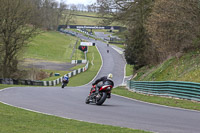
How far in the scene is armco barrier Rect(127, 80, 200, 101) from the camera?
17.6m

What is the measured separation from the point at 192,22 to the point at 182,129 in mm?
16878

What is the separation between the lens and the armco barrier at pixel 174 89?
57.9ft

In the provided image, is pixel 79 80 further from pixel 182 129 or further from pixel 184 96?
pixel 182 129

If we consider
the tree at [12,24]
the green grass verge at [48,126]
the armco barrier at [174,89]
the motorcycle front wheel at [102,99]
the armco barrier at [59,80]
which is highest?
the tree at [12,24]

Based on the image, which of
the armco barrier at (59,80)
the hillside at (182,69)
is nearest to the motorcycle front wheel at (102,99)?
the hillside at (182,69)

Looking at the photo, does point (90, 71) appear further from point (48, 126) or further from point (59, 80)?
point (48, 126)

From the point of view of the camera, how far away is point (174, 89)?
1998 centimetres

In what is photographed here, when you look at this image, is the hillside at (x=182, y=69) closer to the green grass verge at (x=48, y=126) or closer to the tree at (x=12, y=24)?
the green grass verge at (x=48, y=126)

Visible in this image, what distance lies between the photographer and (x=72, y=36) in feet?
458

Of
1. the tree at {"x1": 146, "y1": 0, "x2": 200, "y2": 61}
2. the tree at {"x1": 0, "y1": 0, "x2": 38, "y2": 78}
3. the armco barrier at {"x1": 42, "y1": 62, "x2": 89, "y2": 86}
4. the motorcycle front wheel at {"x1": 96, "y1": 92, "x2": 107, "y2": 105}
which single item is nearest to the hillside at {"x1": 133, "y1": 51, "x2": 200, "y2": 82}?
the tree at {"x1": 146, "y1": 0, "x2": 200, "y2": 61}

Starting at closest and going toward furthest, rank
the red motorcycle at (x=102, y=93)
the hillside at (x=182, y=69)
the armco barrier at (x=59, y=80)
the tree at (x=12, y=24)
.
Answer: the red motorcycle at (x=102, y=93), the hillside at (x=182, y=69), the tree at (x=12, y=24), the armco barrier at (x=59, y=80)

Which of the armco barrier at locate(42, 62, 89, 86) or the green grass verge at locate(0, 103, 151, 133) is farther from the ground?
the green grass verge at locate(0, 103, 151, 133)

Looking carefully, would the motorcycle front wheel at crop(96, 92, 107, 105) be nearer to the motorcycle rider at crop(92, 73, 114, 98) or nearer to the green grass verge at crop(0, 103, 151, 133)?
the motorcycle rider at crop(92, 73, 114, 98)

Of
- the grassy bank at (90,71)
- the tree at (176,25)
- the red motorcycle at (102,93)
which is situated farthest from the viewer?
the grassy bank at (90,71)
